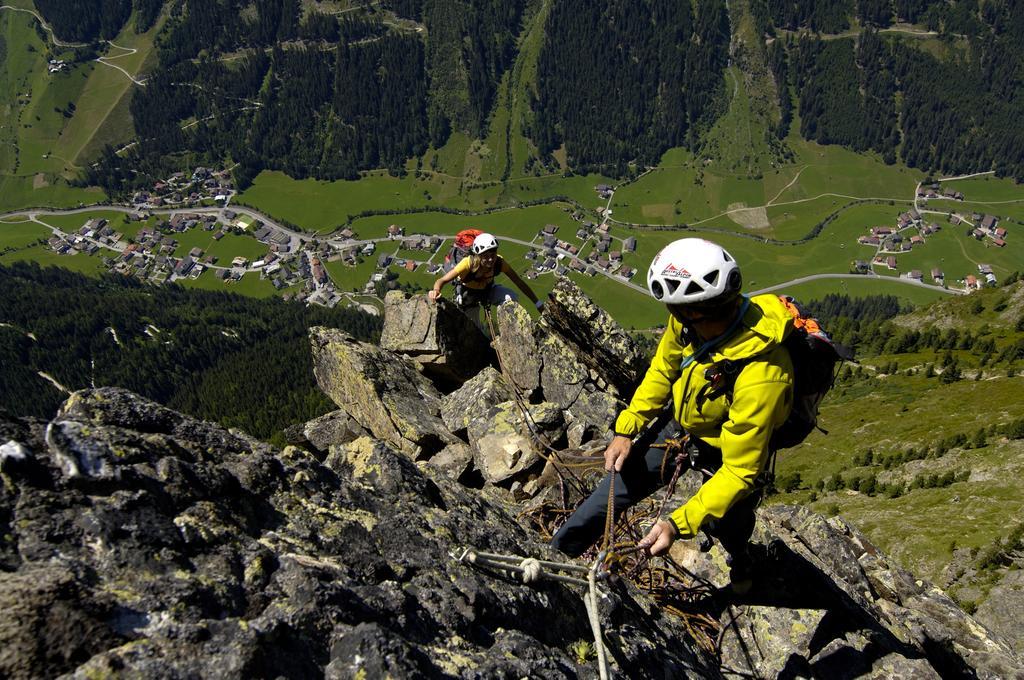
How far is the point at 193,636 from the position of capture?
4.30 meters

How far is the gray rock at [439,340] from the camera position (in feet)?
63.2

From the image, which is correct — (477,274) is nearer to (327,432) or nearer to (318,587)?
(327,432)

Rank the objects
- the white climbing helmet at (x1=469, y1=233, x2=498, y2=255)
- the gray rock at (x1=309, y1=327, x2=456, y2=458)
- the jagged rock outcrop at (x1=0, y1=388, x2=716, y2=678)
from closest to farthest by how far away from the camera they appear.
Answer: the jagged rock outcrop at (x1=0, y1=388, x2=716, y2=678) < the gray rock at (x1=309, y1=327, x2=456, y2=458) < the white climbing helmet at (x1=469, y1=233, x2=498, y2=255)

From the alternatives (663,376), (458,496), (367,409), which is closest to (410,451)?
(367,409)

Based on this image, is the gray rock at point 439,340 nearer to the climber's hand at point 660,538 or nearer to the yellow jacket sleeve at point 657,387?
the yellow jacket sleeve at point 657,387

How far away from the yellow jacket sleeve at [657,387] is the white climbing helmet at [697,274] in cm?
108

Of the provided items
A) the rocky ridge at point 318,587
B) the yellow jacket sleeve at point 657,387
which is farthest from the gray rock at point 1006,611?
the yellow jacket sleeve at point 657,387

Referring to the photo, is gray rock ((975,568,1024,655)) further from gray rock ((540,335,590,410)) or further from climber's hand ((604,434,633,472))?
climber's hand ((604,434,633,472))

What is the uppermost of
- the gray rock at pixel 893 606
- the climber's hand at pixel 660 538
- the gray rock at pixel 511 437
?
the climber's hand at pixel 660 538

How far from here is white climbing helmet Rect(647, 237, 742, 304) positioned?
23.3ft

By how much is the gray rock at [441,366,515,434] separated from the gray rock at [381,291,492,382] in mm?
1895

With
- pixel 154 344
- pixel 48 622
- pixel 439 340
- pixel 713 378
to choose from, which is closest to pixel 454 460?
pixel 439 340

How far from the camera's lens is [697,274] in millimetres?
7156

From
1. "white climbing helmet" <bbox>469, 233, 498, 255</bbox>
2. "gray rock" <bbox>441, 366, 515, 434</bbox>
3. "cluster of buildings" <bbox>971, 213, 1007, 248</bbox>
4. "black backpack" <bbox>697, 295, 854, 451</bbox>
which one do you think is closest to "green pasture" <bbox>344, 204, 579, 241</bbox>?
"cluster of buildings" <bbox>971, 213, 1007, 248</bbox>
